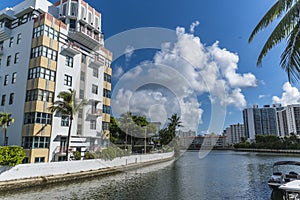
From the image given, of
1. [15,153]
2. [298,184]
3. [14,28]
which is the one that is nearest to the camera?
[298,184]

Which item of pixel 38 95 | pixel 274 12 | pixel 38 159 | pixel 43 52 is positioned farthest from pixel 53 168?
pixel 274 12

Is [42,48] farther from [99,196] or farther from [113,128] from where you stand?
[113,128]

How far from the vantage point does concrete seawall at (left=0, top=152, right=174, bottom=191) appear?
58.3 feet

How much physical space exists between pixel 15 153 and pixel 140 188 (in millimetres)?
11107

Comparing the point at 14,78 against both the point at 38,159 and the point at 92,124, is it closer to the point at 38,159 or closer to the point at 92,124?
the point at 38,159

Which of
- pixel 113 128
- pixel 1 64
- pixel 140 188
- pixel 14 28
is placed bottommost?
pixel 140 188

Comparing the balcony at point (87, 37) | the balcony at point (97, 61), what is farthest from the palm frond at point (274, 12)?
the balcony at point (97, 61)

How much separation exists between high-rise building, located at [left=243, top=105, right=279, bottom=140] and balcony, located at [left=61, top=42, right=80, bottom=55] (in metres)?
115

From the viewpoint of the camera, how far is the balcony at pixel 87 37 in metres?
31.1

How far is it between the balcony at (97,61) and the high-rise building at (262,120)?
358 feet

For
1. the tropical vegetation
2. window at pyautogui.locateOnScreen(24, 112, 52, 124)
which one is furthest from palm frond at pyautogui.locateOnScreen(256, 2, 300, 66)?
the tropical vegetation

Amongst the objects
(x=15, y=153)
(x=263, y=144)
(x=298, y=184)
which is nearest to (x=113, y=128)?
(x=15, y=153)

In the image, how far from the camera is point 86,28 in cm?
3422

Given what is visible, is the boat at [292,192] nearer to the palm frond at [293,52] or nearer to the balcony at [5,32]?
the palm frond at [293,52]
